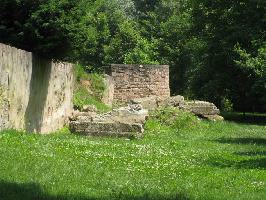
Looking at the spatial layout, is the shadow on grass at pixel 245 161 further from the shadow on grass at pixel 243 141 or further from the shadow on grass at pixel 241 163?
the shadow on grass at pixel 243 141

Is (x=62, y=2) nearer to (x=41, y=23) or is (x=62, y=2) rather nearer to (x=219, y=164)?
(x=41, y=23)

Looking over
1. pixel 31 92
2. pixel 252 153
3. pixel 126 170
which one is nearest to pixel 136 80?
pixel 31 92

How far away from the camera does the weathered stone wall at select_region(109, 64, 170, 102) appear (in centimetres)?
3341

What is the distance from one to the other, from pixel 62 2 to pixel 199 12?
20.7 m

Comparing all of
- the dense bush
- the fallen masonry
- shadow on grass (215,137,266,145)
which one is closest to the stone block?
the fallen masonry

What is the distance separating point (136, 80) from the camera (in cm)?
3350

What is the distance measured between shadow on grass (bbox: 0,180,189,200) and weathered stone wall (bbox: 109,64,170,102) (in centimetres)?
2532

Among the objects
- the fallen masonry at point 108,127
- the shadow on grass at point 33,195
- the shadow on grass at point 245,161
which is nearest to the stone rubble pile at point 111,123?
the fallen masonry at point 108,127

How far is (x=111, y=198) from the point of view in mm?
7637

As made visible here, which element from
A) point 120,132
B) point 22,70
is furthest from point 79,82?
point 22,70

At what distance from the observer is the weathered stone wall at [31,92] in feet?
45.9

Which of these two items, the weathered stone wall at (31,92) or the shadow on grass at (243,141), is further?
the shadow on grass at (243,141)

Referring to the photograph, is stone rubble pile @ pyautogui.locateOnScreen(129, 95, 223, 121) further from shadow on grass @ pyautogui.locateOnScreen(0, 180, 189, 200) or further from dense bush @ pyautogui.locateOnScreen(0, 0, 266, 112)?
shadow on grass @ pyautogui.locateOnScreen(0, 180, 189, 200)

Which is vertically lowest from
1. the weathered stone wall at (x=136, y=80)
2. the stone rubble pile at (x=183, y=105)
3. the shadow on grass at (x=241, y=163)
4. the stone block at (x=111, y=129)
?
the shadow on grass at (x=241, y=163)
